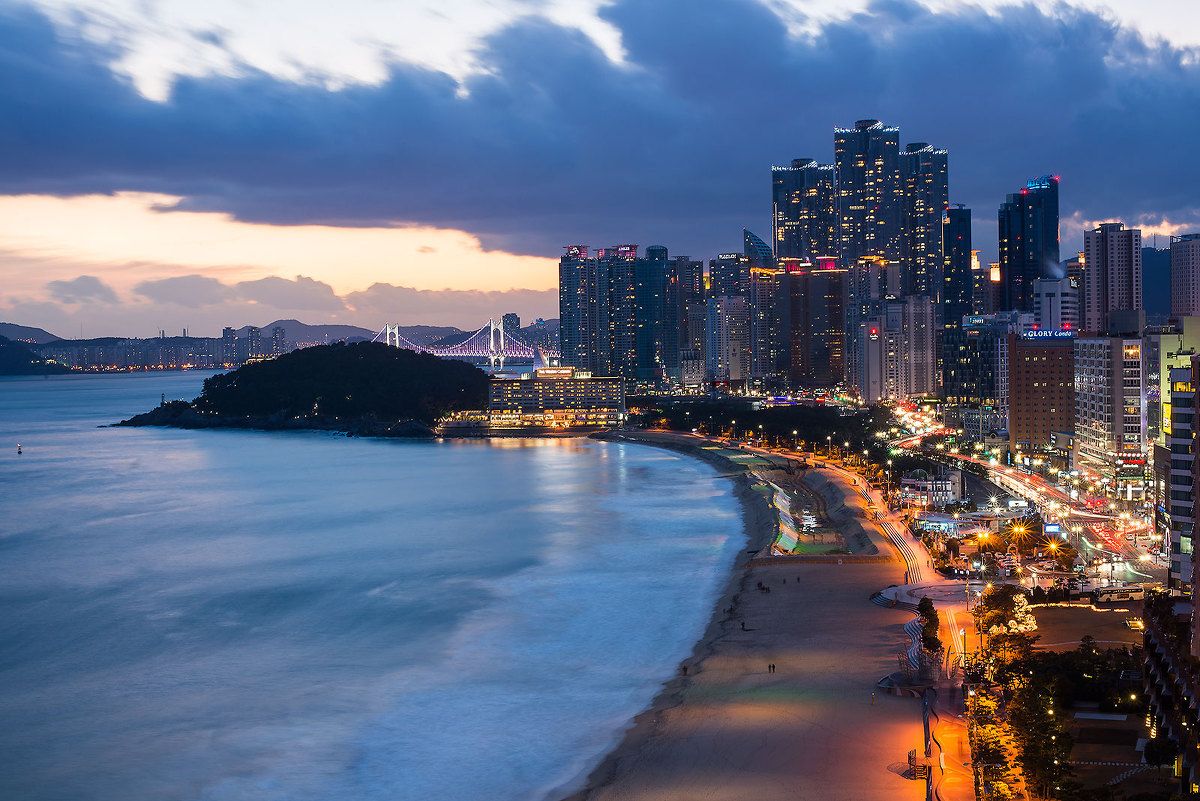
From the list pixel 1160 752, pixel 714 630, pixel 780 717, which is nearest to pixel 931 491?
pixel 714 630

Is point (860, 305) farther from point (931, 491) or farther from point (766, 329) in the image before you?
point (931, 491)

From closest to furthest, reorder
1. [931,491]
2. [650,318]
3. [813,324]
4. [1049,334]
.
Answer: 1. [931,491]
2. [1049,334]
3. [813,324]
4. [650,318]

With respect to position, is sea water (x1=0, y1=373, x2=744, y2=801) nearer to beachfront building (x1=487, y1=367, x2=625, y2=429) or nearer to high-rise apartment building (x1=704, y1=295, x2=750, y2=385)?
beachfront building (x1=487, y1=367, x2=625, y2=429)

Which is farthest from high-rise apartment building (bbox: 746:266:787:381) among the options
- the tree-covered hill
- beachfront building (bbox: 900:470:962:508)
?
beachfront building (bbox: 900:470:962:508)

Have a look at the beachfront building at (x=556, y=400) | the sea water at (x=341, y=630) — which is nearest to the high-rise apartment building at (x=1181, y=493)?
the sea water at (x=341, y=630)

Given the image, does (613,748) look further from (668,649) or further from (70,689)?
(70,689)

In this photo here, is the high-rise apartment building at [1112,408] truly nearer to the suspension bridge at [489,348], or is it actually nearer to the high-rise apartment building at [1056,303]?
the high-rise apartment building at [1056,303]
